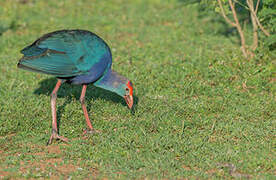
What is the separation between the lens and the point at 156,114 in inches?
271

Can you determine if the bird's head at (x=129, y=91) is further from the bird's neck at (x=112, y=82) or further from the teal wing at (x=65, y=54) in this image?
the teal wing at (x=65, y=54)

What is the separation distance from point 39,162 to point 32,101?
1851 millimetres

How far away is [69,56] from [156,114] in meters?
1.62

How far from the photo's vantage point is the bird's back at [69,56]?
19.7 ft

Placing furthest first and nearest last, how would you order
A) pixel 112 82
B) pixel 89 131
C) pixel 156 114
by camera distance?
pixel 156 114
pixel 89 131
pixel 112 82

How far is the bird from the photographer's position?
19.7 ft

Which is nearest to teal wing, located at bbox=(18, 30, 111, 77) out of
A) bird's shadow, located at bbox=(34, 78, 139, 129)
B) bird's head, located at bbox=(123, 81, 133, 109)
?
bird's head, located at bbox=(123, 81, 133, 109)

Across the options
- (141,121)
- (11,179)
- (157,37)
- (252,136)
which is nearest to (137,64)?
(157,37)

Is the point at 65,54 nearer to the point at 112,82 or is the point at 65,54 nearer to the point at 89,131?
the point at 112,82

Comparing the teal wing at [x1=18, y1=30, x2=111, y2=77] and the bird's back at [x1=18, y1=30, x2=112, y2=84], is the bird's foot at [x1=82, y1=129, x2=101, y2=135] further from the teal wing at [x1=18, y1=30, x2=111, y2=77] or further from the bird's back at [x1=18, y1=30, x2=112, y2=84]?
the teal wing at [x1=18, y1=30, x2=111, y2=77]

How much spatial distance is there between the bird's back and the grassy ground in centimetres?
91

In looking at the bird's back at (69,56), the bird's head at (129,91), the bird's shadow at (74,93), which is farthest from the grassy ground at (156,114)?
the bird's back at (69,56)

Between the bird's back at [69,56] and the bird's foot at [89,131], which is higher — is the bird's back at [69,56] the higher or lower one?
the higher one

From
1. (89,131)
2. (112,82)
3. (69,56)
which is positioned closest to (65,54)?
(69,56)
